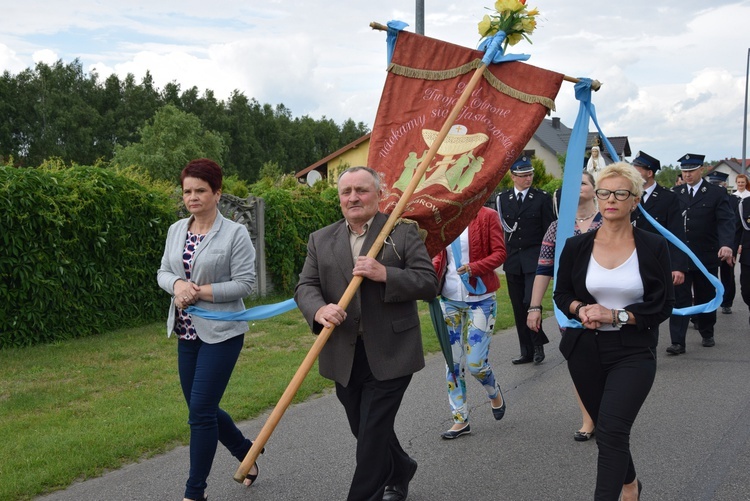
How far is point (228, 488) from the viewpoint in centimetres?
468

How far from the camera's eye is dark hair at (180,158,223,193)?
4.27 m

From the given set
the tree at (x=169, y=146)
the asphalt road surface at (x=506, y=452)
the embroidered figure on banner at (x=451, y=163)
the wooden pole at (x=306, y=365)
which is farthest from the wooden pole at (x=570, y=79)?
the tree at (x=169, y=146)

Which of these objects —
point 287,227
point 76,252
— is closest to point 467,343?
point 76,252

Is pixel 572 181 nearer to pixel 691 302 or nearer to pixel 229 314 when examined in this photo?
pixel 229 314

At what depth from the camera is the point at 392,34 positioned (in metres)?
4.79

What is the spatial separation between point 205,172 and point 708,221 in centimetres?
752

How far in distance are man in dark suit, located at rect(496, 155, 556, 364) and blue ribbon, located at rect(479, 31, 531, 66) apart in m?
3.35

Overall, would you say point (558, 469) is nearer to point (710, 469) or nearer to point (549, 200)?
point (710, 469)

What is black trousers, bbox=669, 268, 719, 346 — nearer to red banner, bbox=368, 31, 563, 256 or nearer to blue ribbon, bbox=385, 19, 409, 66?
red banner, bbox=368, 31, 563, 256

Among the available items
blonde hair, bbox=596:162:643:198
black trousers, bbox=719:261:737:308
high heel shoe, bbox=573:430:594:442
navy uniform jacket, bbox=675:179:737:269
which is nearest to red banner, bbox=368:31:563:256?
blonde hair, bbox=596:162:643:198

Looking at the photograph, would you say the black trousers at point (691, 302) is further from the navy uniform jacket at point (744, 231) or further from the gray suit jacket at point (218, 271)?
the gray suit jacket at point (218, 271)

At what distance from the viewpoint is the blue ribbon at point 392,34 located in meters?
4.74

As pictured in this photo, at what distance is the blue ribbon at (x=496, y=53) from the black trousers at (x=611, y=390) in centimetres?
171

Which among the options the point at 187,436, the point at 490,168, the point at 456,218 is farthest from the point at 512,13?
the point at 187,436
